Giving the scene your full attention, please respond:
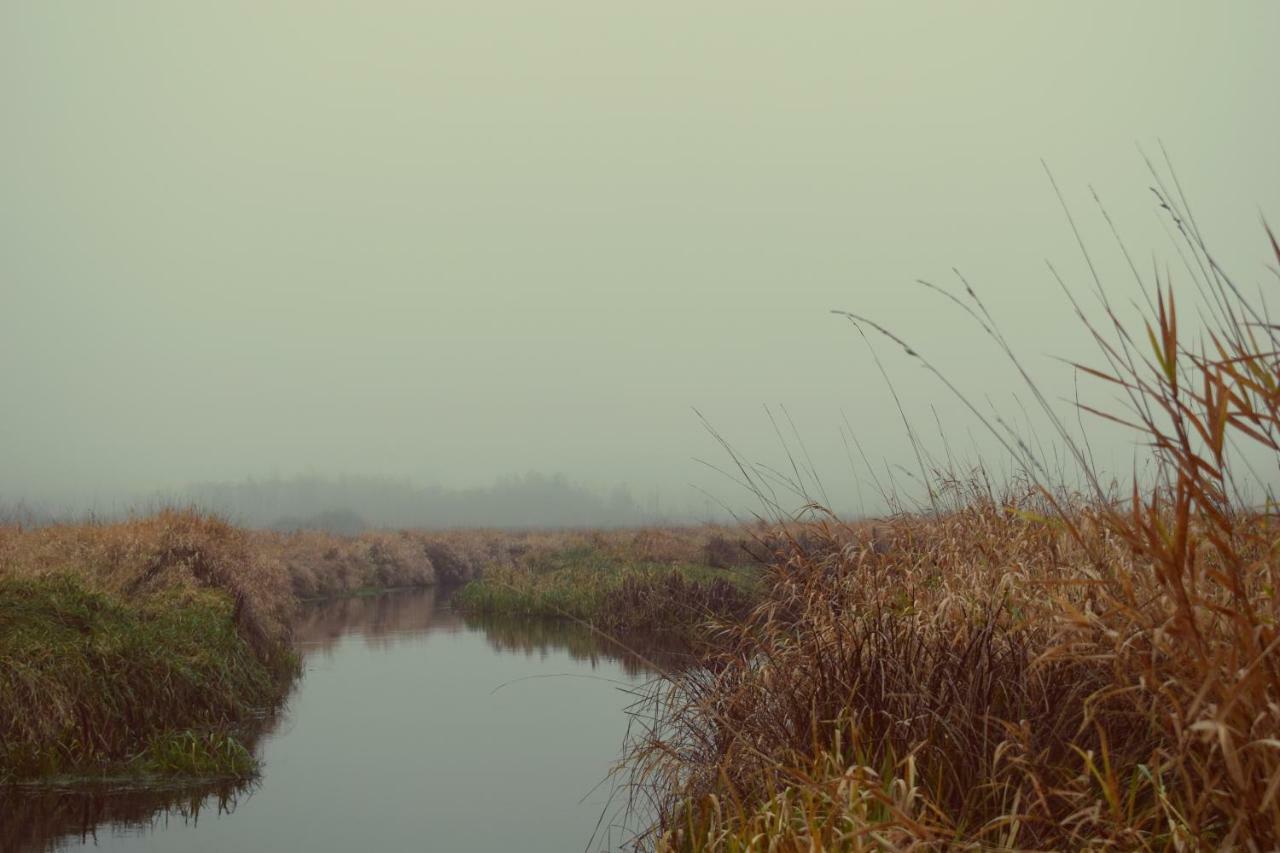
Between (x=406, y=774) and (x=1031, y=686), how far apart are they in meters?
8.98

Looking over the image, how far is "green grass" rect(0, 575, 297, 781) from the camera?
10.6m

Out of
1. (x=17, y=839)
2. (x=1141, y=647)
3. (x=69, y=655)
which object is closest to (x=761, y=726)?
(x=1141, y=647)

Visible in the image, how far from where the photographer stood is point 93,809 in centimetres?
991

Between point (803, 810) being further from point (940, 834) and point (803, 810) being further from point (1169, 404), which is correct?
point (1169, 404)

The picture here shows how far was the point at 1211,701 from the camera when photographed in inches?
143

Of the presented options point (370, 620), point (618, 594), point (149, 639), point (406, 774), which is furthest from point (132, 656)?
point (370, 620)

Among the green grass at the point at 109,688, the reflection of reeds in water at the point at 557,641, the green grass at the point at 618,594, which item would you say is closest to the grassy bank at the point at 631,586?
the green grass at the point at 618,594

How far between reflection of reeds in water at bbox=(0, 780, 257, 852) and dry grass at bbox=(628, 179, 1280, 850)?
200 inches

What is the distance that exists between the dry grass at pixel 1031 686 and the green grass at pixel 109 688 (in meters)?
6.18

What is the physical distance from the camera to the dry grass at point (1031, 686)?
10.8 ft

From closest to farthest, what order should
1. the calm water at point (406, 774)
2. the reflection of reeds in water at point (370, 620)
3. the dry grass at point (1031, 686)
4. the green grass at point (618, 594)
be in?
the dry grass at point (1031, 686) < the calm water at point (406, 774) < the green grass at point (618, 594) < the reflection of reeds in water at point (370, 620)

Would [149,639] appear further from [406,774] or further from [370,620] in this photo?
[370,620]

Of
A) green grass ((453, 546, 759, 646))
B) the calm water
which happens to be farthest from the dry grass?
green grass ((453, 546, 759, 646))

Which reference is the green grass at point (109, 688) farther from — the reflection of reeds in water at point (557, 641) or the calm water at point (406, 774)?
the reflection of reeds in water at point (557, 641)
